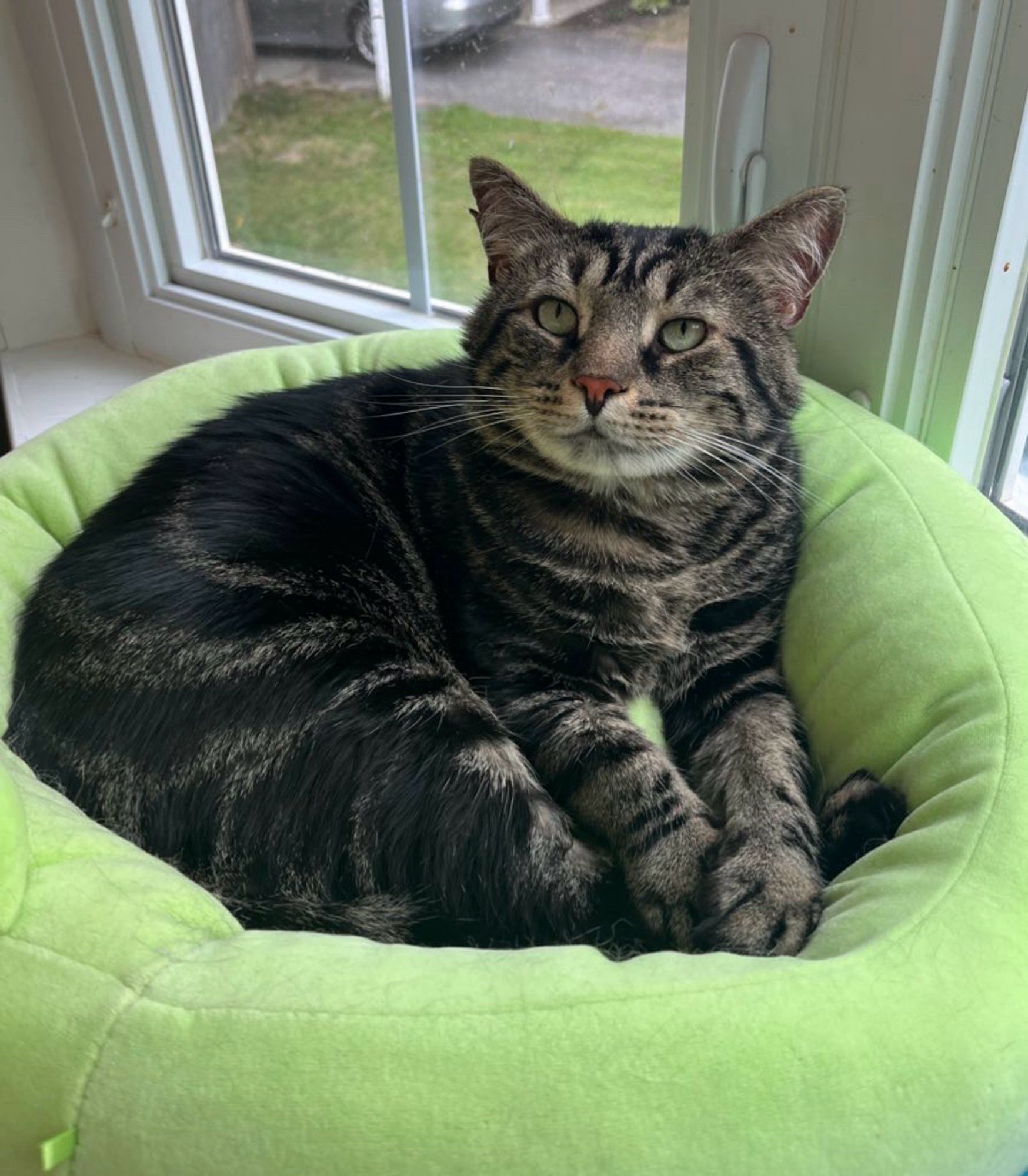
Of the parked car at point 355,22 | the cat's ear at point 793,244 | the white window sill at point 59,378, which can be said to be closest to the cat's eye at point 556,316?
the cat's ear at point 793,244

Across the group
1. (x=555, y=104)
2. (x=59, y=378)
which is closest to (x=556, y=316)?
(x=555, y=104)

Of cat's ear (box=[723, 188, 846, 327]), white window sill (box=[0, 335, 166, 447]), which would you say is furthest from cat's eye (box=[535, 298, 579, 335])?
white window sill (box=[0, 335, 166, 447])

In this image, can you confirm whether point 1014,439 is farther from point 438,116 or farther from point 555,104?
point 438,116

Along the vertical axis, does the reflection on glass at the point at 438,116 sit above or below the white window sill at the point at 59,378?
above

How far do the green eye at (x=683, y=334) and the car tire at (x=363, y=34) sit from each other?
106cm

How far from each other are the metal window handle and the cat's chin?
0.55 m

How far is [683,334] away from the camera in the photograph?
1.23 m

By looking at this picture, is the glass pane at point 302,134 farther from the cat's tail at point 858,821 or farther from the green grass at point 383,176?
the cat's tail at point 858,821

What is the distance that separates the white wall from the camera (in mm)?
2238

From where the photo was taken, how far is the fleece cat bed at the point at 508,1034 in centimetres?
75

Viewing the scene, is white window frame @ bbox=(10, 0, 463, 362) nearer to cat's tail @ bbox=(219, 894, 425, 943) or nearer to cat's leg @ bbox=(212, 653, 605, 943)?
cat's leg @ bbox=(212, 653, 605, 943)

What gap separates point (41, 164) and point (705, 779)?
201cm

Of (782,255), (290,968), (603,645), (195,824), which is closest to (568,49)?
(782,255)

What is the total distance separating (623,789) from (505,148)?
132 centimetres
